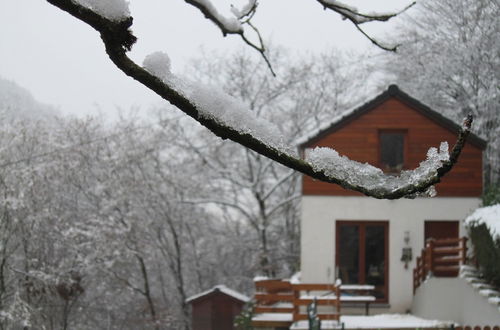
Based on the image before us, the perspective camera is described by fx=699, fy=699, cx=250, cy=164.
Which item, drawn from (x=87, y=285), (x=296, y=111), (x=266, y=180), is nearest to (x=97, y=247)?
(x=87, y=285)

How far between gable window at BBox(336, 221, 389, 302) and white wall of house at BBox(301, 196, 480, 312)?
14 cm

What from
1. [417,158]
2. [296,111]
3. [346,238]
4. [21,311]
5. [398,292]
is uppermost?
[296,111]

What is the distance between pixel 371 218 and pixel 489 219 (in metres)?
5.00

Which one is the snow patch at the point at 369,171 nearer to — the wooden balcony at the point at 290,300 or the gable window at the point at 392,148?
the wooden balcony at the point at 290,300

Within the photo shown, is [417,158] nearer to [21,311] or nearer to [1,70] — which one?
[21,311]

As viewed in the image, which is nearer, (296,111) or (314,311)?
(314,311)

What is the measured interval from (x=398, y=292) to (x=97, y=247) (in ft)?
32.6

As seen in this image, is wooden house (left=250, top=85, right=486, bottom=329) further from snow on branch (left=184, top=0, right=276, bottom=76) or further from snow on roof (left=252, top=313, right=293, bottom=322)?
snow on branch (left=184, top=0, right=276, bottom=76)

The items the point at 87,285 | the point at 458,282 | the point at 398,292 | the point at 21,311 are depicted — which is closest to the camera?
the point at 458,282

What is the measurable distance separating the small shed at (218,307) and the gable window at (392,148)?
5324mm

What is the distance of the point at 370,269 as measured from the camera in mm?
15922

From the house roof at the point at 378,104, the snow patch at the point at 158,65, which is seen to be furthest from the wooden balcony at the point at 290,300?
the snow patch at the point at 158,65

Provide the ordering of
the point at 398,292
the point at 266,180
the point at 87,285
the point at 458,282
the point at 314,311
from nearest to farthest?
the point at 314,311, the point at 458,282, the point at 398,292, the point at 87,285, the point at 266,180

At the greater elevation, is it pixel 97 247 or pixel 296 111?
pixel 296 111
